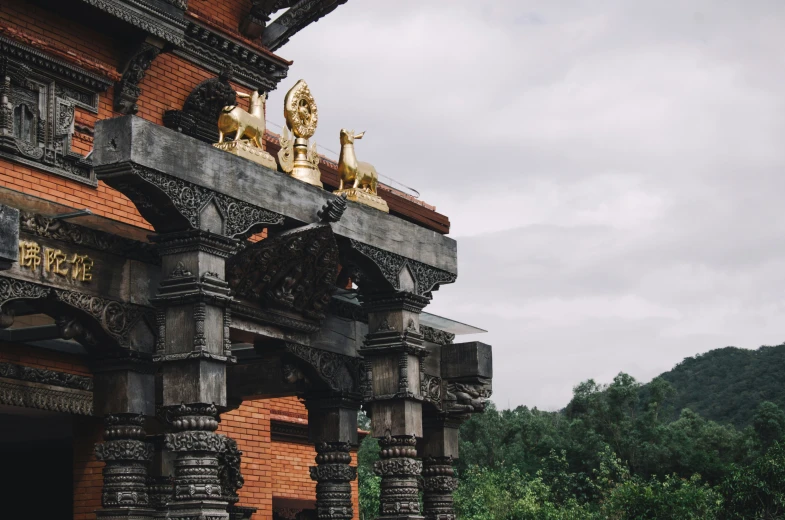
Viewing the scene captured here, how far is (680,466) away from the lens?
43.5 metres

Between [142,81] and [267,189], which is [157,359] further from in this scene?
[142,81]

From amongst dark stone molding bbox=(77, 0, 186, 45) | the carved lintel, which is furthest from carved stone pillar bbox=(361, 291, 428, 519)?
dark stone molding bbox=(77, 0, 186, 45)

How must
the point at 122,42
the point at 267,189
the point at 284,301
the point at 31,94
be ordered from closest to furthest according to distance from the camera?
the point at 267,189 < the point at 284,301 < the point at 31,94 < the point at 122,42

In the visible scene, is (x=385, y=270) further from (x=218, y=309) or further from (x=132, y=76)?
(x=132, y=76)

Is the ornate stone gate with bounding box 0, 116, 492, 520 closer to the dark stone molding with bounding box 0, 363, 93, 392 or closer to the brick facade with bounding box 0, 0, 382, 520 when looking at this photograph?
the dark stone molding with bounding box 0, 363, 93, 392

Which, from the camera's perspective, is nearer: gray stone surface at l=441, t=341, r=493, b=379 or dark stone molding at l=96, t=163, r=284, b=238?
dark stone molding at l=96, t=163, r=284, b=238

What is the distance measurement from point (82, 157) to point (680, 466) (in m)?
35.3

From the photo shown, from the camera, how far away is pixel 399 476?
10648 millimetres

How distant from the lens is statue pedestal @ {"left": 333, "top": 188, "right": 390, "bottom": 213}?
35.2 feet

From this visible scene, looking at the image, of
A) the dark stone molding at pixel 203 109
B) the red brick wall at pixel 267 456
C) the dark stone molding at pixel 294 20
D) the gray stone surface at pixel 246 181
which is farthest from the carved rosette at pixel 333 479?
the dark stone molding at pixel 294 20

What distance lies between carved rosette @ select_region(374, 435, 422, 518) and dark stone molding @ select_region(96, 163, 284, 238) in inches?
102

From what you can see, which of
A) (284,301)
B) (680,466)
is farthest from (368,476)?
(284,301)

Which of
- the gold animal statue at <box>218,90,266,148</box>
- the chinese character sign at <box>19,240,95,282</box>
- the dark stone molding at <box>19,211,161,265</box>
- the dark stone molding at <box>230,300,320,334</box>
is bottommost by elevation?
the dark stone molding at <box>230,300,320,334</box>

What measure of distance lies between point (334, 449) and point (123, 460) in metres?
2.92
